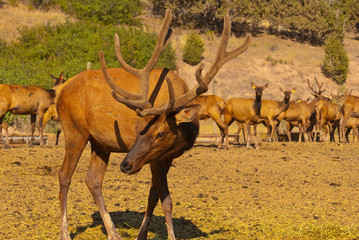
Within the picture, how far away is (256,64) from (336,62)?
7.30 m

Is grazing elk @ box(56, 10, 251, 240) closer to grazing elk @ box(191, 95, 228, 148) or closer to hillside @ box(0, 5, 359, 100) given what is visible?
grazing elk @ box(191, 95, 228, 148)

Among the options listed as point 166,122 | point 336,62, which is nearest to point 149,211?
point 166,122

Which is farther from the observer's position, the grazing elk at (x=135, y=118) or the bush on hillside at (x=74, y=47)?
the bush on hillside at (x=74, y=47)

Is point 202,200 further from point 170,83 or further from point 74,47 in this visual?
point 74,47

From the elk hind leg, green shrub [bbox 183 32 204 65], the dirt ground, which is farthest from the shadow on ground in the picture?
green shrub [bbox 183 32 204 65]

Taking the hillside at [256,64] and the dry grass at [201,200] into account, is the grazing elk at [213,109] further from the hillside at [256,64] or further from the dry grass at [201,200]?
the hillside at [256,64]

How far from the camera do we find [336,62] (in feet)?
164

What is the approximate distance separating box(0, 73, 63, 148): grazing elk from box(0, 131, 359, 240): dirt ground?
440 cm

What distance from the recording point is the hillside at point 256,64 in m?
46.8

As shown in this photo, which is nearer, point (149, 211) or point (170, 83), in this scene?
point (170, 83)

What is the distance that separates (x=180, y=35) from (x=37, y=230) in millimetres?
49124

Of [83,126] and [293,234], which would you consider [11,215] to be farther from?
[293,234]

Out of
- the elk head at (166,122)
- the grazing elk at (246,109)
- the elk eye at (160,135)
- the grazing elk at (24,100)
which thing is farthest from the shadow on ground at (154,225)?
the grazing elk at (246,109)

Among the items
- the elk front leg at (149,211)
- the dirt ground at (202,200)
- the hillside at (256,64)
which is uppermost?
the elk front leg at (149,211)
